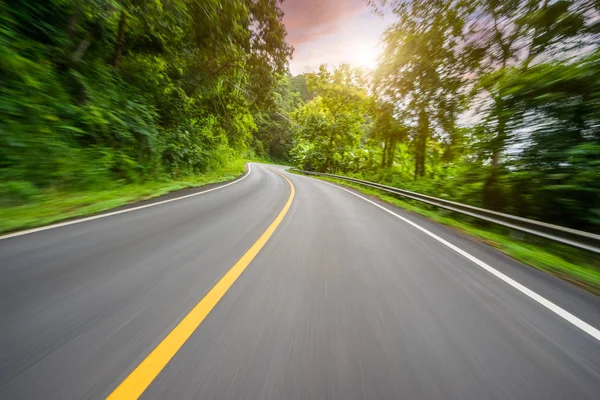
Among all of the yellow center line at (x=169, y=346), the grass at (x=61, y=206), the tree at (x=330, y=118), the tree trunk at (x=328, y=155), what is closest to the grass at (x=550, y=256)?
the yellow center line at (x=169, y=346)

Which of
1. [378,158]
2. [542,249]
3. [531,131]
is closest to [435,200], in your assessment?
[531,131]

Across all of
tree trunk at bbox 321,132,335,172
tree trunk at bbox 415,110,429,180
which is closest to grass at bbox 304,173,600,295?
tree trunk at bbox 415,110,429,180

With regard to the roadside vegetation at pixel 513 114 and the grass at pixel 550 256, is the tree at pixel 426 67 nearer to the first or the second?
the roadside vegetation at pixel 513 114

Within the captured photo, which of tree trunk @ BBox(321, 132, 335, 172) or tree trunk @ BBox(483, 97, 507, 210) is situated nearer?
tree trunk @ BBox(483, 97, 507, 210)

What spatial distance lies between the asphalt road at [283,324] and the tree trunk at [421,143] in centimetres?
1184

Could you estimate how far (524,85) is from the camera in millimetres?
5914

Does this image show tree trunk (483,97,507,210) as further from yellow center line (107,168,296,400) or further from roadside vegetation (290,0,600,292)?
yellow center line (107,168,296,400)

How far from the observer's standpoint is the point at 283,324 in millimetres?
1976

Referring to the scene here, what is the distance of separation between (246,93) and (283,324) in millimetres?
15453

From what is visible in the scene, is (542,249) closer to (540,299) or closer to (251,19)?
(540,299)

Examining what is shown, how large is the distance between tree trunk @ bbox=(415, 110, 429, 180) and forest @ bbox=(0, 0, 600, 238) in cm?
7

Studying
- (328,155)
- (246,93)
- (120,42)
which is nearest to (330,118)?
(328,155)

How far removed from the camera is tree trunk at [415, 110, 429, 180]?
13664 mm

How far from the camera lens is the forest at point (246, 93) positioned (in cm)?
516
